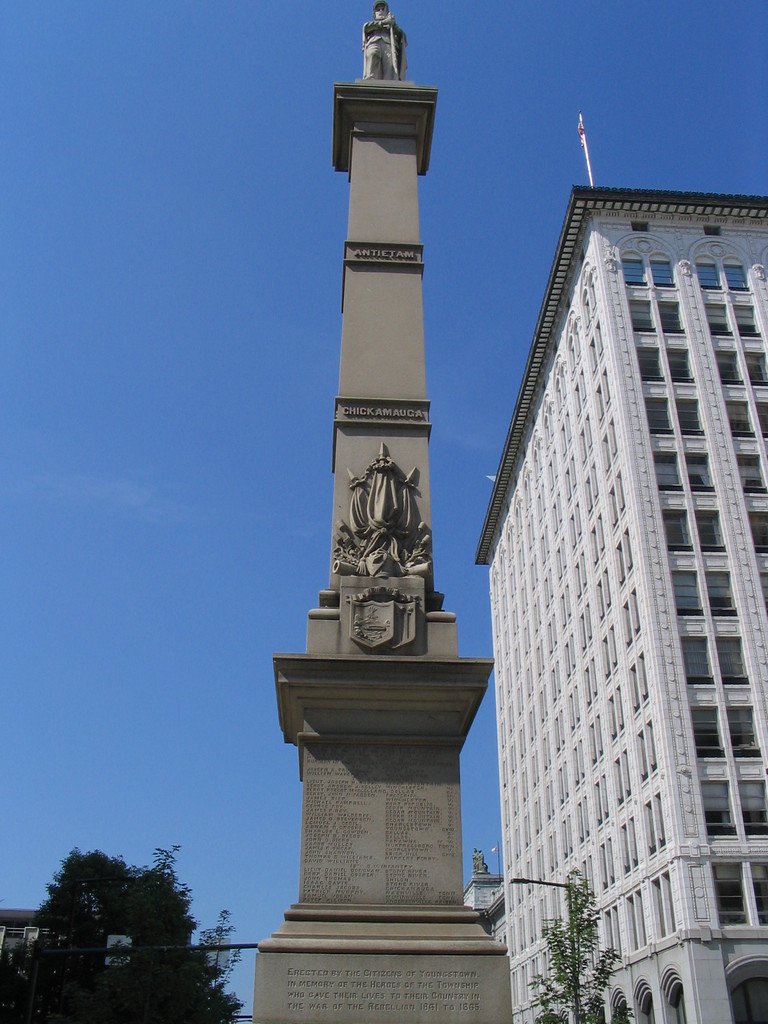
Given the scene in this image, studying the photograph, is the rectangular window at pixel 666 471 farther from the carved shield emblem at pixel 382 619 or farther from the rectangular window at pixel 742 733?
the carved shield emblem at pixel 382 619

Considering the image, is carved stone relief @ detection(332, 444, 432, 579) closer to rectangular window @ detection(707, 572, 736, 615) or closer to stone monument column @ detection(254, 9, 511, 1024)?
stone monument column @ detection(254, 9, 511, 1024)

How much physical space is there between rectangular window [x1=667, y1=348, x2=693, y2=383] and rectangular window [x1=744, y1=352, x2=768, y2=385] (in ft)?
10.9

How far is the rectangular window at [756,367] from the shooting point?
5366 centimetres

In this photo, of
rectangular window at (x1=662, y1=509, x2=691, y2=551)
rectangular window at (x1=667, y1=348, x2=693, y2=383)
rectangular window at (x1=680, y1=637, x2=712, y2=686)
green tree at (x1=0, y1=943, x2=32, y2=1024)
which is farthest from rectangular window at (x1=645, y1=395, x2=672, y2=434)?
green tree at (x1=0, y1=943, x2=32, y2=1024)

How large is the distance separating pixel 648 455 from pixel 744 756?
51.5ft

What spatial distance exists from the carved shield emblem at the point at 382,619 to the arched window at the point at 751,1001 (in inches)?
1409

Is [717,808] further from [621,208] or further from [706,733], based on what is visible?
[621,208]

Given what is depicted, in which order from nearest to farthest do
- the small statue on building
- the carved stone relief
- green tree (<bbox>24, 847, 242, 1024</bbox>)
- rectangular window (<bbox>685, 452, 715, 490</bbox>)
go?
1. the carved stone relief
2. green tree (<bbox>24, 847, 242, 1024</bbox>)
3. rectangular window (<bbox>685, 452, 715, 490</bbox>)
4. the small statue on building

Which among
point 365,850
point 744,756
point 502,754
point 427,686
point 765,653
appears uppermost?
point 502,754

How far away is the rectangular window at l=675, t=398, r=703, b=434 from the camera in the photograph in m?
52.1

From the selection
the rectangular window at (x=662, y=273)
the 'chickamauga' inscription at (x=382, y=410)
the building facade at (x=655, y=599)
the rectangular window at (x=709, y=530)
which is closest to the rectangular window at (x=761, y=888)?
the building facade at (x=655, y=599)

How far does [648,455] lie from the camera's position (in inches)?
1987

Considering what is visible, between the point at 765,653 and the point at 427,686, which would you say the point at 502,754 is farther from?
the point at 427,686

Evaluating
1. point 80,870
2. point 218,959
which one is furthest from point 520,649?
point 218,959
